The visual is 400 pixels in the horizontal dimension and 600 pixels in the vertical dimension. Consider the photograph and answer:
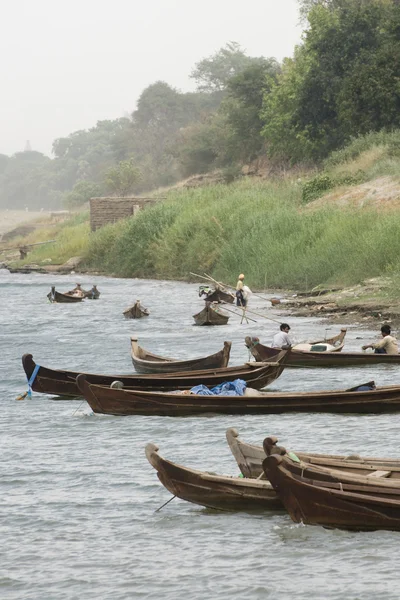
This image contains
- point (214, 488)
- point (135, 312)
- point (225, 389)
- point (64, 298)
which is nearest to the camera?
point (214, 488)

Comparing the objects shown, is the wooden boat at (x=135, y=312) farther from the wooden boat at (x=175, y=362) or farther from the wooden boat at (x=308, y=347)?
the wooden boat at (x=175, y=362)

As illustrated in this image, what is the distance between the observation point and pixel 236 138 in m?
82.1

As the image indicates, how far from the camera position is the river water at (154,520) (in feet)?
39.5

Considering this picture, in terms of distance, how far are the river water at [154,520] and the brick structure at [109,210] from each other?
162 feet

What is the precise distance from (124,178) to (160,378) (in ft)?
310

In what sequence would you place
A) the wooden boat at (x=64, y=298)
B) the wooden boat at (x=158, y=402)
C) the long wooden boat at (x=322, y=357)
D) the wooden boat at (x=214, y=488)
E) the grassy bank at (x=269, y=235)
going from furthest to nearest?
the wooden boat at (x=64, y=298) < the grassy bank at (x=269, y=235) < the long wooden boat at (x=322, y=357) < the wooden boat at (x=158, y=402) < the wooden boat at (x=214, y=488)

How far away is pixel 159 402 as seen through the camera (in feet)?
64.7

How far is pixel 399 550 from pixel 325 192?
4470 centimetres

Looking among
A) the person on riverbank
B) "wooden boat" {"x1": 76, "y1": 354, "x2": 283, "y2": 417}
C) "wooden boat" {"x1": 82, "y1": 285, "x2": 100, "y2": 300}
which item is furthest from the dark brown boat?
"wooden boat" {"x1": 82, "y1": 285, "x2": 100, "y2": 300}

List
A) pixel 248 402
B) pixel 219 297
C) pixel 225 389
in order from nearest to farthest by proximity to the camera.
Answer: pixel 248 402 → pixel 225 389 → pixel 219 297

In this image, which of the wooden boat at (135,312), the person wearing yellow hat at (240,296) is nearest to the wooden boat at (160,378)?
the person wearing yellow hat at (240,296)

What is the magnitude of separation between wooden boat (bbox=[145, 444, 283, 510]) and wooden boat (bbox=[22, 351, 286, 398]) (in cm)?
733

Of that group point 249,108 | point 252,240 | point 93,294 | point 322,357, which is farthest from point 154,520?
point 249,108

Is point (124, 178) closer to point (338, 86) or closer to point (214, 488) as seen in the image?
point (338, 86)
